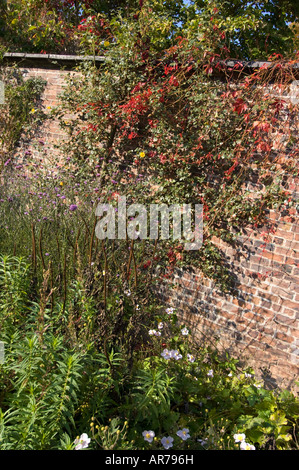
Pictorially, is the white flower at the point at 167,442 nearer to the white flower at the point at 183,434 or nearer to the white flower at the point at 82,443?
the white flower at the point at 183,434

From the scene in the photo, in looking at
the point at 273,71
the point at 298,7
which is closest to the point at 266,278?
the point at 273,71

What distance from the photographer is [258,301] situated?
3361mm

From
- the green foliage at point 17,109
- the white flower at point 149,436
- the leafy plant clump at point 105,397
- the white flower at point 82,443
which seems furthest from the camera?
the green foliage at point 17,109

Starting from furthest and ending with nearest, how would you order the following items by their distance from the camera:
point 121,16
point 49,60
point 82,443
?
1. point 121,16
2. point 49,60
3. point 82,443

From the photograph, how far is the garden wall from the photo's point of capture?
3.18 metres

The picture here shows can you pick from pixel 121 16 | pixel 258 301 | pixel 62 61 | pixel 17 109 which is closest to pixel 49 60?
pixel 62 61

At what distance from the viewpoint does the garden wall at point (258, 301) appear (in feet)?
10.4

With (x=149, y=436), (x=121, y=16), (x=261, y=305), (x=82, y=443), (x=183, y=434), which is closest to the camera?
(x=82, y=443)

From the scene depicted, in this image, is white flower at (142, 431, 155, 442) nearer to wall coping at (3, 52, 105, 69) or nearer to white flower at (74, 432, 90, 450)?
white flower at (74, 432, 90, 450)

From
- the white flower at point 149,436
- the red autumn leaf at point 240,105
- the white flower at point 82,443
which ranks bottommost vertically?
the white flower at point 149,436

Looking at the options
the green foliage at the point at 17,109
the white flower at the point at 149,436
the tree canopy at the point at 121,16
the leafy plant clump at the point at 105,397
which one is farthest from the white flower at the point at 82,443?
the tree canopy at the point at 121,16

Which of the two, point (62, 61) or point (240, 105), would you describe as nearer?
point (240, 105)

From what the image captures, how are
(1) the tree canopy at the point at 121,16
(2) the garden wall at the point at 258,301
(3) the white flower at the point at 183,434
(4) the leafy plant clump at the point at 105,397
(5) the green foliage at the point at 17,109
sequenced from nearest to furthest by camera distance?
(4) the leafy plant clump at the point at 105,397 → (3) the white flower at the point at 183,434 → (2) the garden wall at the point at 258,301 → (5) the green foliage at the point at 17,109 → (1) the tree canopy at the point at 121,16

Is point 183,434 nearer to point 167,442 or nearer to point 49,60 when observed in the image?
point 167,442
